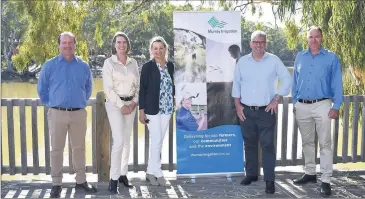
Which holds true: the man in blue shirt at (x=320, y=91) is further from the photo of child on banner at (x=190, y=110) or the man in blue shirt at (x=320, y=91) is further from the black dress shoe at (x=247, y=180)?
the photo of child on banner at (x=190, y=110)

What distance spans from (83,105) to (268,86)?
1.96m

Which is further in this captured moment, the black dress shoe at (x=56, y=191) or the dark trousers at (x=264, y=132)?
the dark trousers at (x=264, y=132)

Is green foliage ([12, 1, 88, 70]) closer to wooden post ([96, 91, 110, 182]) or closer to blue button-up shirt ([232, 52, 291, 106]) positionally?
wooden post ([96, 91, 110, 182])

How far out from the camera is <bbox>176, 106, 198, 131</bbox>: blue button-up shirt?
576 centimetres

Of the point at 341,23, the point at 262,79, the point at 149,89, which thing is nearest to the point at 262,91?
the point at 262,79

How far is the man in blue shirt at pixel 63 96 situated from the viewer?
494 cm

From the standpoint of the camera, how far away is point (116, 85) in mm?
5105

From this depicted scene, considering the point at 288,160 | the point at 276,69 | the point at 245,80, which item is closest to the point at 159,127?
the point at 245,80

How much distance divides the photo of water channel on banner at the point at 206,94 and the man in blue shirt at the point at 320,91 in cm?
85

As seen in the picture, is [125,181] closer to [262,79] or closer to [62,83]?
[62,83]

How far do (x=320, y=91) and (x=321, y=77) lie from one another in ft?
0.49

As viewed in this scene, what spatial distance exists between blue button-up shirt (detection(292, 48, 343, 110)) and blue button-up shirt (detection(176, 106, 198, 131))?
1.28 metres

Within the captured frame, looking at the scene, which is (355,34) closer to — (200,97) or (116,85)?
(200,97)

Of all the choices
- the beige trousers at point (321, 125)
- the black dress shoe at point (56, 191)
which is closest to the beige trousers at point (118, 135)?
the black dress shoe at point (56, 191)
